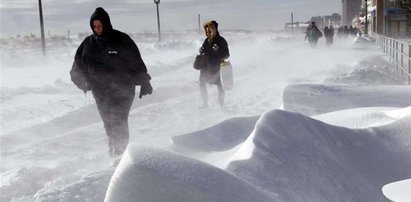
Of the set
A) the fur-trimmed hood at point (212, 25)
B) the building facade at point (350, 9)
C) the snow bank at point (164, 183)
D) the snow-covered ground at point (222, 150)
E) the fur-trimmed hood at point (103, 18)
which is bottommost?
the snow-covered ground at point (222, 150)

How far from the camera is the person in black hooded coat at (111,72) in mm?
4980

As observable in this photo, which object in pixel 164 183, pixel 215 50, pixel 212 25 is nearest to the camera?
pixel 164 183

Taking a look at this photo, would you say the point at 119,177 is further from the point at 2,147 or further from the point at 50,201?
the point at 2,147

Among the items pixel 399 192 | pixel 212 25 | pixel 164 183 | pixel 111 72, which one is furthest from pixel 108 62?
pixel 212 25

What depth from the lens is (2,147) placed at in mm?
6648

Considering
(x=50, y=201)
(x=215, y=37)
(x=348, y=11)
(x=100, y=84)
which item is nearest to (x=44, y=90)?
(x=215, y=37)

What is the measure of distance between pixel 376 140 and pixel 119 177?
2.78 m

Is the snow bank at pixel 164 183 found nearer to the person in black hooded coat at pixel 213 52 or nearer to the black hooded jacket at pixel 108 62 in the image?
the black hooded jacket at pixel 108 62

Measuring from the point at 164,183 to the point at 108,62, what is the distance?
2.80m

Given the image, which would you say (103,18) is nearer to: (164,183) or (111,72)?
(111,72)

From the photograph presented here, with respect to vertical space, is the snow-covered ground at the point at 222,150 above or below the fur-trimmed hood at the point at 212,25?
below

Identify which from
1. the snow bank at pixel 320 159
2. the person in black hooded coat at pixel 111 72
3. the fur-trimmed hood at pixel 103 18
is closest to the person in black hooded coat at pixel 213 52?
the person in black hooded coat at pixel 111 72

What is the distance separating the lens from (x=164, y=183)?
2.45 metres

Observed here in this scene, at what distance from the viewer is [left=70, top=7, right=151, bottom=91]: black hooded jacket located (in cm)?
498
